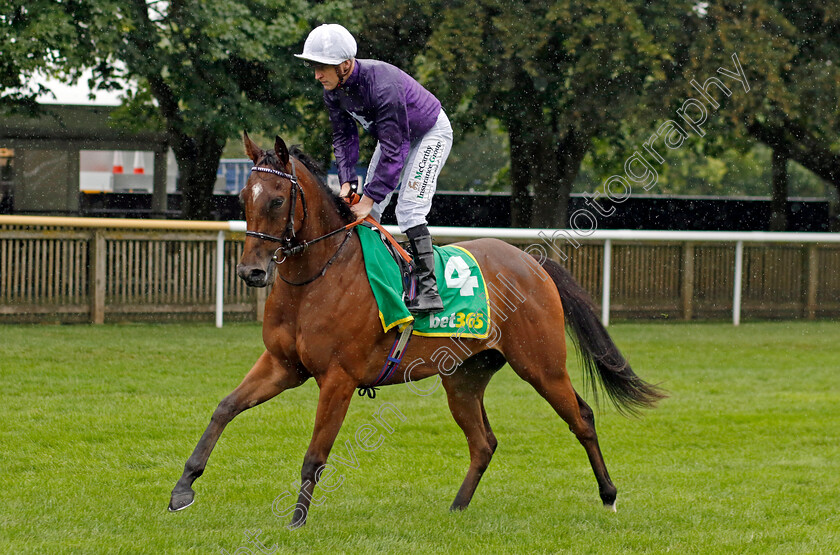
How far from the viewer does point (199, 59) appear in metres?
12.7

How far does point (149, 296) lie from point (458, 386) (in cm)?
772

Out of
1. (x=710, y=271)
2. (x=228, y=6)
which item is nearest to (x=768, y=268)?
(x=710, y=271)

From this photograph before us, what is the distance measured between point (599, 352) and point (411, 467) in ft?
4.21

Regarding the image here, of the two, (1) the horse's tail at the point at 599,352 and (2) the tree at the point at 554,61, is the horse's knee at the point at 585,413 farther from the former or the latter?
(2) the tree at the point at 554,61

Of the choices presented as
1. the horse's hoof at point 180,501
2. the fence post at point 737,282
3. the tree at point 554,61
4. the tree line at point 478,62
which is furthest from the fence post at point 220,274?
the horse's hoof at point 180,501

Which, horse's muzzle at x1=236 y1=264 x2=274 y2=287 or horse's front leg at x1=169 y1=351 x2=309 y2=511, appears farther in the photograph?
horse's front leg at x1=169 y1=351 x2=309 y2=511

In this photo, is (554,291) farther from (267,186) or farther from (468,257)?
(267,186)

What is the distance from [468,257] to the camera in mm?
4832

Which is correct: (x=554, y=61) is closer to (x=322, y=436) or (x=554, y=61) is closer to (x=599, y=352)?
(x=599, y=352)

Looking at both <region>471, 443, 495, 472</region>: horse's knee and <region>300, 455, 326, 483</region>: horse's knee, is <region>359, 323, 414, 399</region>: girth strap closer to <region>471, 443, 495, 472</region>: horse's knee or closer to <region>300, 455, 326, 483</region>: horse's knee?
<region>300, 455, 326, 483</region>: horse's knee

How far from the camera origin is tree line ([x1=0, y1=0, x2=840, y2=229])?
12.2 m

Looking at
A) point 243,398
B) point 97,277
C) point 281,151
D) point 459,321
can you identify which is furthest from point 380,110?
point 97,277

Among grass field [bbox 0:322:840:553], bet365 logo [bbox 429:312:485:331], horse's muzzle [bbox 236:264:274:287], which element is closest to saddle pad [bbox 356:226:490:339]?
bet365 logo [bbox 429:312:485:331]

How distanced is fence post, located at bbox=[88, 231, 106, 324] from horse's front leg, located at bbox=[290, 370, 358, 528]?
7.88 m
